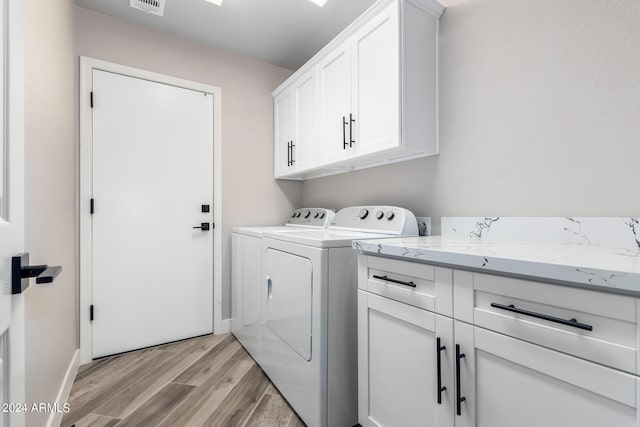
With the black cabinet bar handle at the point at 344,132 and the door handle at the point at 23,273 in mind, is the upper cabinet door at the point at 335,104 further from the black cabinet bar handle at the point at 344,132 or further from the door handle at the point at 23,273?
the door handle at the point at 23,273

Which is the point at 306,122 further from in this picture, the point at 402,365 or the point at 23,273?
the point at 23,273

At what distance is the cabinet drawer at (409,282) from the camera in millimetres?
940

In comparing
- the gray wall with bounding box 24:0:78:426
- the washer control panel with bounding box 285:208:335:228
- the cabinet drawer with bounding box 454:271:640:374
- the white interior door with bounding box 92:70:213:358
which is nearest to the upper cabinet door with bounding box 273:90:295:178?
the washer control panel with bounding box 285:208:335:228

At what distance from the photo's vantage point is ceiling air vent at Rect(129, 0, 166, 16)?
6.57 ft

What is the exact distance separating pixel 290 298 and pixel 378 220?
0.70 metres

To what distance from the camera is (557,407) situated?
70cm

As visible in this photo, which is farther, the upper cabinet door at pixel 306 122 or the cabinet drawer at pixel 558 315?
the upper cabinet door at pixel 306 122

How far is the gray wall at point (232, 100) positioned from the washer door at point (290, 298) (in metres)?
1.00

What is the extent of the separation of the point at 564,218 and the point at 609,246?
170 millimetres

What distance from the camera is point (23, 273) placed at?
0.61 metres

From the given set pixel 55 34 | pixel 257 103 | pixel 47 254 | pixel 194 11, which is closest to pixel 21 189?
pixel 47 254

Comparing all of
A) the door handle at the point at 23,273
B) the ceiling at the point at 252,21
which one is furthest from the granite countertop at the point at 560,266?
the ceiling at the point at 252,21

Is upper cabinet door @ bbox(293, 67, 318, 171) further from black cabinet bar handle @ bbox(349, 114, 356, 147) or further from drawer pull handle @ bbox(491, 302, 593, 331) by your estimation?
drawer pull handle @ bbox(491, 302, 593, 331)

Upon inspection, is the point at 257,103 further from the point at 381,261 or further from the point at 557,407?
the point at 557,407
